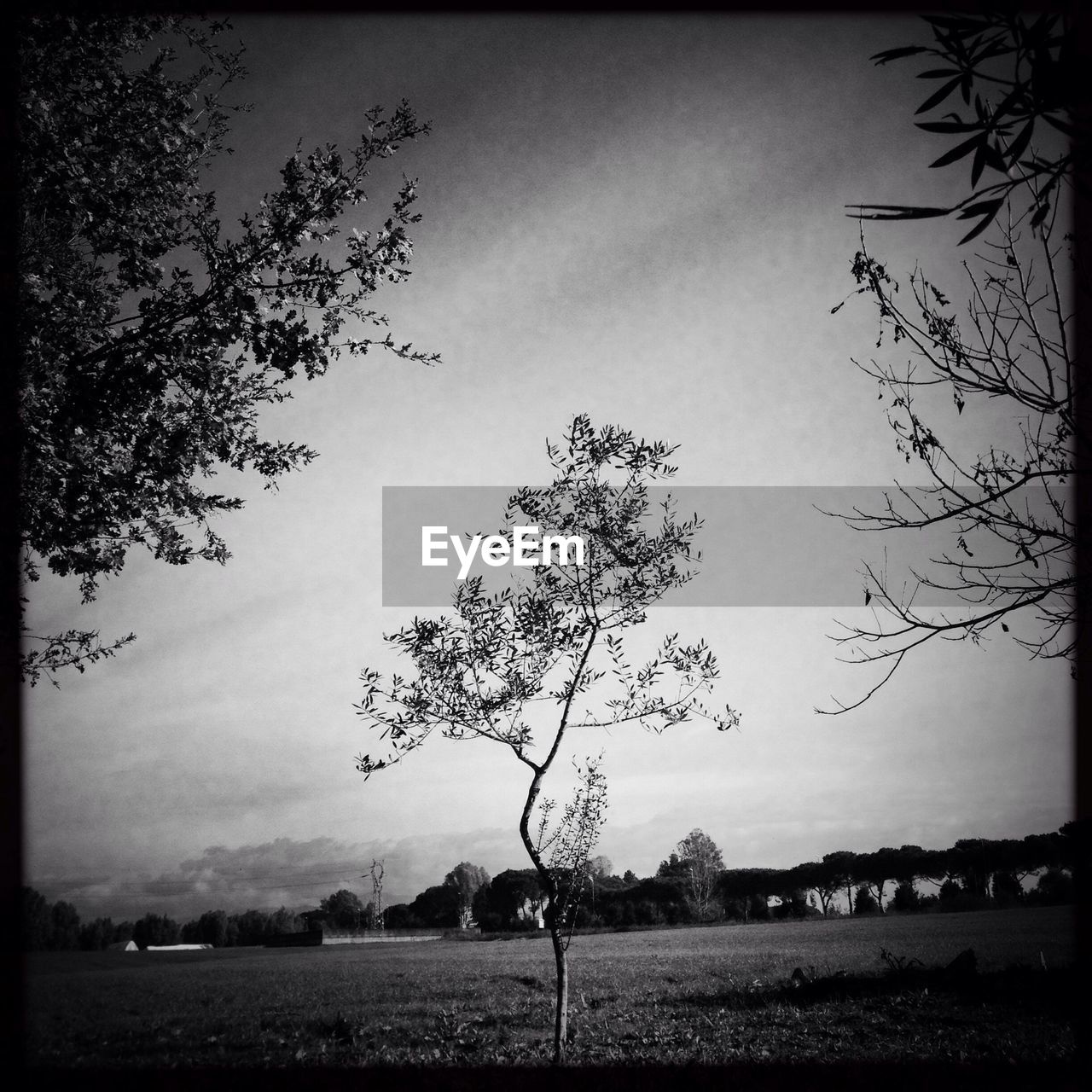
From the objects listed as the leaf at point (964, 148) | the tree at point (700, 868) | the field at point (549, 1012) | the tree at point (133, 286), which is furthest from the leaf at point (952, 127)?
the tree at point (700, 868)

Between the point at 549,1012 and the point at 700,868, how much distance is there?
46151 mm

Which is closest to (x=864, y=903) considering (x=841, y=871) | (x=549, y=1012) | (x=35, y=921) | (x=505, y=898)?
(x=841, y=871)

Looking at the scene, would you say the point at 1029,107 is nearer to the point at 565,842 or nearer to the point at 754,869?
the point at 565,842

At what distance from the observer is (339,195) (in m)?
9.10

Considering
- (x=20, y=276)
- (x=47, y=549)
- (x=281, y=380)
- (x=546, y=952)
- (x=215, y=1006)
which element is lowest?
(x=546, y=952)

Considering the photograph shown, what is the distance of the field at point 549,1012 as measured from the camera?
37.4 feet

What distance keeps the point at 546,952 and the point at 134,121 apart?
3328cm

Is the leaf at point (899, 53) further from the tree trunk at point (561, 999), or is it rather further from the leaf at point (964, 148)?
the tree trunk at point (561, 999)

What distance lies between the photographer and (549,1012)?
15891mm

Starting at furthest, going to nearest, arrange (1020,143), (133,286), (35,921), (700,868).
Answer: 1. (700,868)
2. (35,921)
3. (133,286)
4. (1020,143)

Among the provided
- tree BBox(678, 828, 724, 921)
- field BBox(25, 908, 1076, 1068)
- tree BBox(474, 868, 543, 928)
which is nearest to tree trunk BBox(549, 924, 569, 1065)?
field BBox(25, 908, 1076, 1068)

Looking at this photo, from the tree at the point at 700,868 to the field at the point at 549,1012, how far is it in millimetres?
29552

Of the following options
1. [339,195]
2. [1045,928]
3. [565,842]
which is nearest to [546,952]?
[1045,928]

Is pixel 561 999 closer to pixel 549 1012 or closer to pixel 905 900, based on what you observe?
pixel 549 1012
